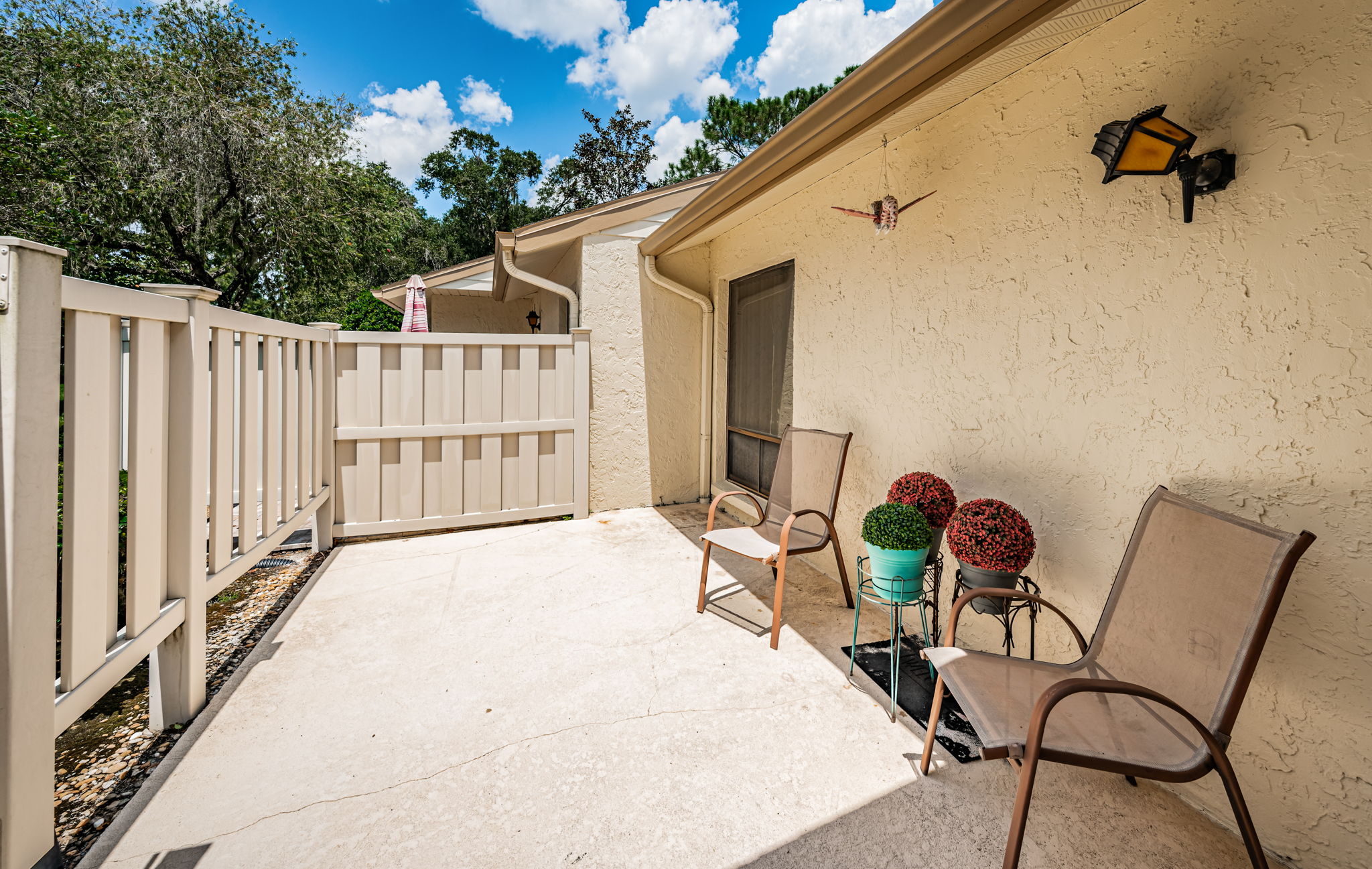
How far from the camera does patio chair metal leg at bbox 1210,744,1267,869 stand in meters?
1.24

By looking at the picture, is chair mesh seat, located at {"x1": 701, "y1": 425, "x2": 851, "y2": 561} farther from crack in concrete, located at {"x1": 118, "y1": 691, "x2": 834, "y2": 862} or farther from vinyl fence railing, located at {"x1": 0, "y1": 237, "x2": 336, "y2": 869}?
vinyl fence railing, located at {"x1": 0, "y1": 237, "x2": 336, "y2": 869}

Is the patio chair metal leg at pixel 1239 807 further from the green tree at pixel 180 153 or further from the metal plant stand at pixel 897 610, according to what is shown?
the green tree at pixel 180 153

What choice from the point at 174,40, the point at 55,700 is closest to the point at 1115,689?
the point at 55,700

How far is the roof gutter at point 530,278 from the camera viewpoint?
468 centimetres

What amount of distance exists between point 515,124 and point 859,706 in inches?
976

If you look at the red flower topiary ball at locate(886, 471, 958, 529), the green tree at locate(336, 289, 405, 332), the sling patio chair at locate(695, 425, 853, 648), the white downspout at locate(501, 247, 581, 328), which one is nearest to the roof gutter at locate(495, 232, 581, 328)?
the white downspout at locate(501, 247, 581, 328)

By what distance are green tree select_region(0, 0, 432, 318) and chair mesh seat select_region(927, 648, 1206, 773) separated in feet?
35.9

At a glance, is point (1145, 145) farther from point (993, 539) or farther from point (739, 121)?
point (739, 121)

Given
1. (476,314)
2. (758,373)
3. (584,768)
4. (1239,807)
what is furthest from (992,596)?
(476,314)

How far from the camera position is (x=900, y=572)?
87.6 inches

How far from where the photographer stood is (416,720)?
211cm

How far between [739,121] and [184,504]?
15822mm

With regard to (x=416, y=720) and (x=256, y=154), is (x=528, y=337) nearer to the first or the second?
(x=416, y=720)

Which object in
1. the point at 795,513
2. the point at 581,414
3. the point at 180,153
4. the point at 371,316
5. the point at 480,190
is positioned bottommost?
the point at 795,513
